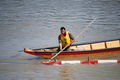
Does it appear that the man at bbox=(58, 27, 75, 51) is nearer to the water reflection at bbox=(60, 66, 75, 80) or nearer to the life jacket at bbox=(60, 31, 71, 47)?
the life jacket at bbox=(60, 31, 71, 47)

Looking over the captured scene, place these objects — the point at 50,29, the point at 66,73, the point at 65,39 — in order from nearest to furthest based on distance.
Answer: the point at 66,73 → the point at 65,39 → the point at 50,29

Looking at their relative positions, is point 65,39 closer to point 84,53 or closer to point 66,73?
point 84,53

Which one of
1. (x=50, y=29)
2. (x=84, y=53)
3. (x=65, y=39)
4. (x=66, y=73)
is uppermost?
(x=50, y=29)

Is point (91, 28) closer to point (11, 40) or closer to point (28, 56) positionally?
point (11, 40)

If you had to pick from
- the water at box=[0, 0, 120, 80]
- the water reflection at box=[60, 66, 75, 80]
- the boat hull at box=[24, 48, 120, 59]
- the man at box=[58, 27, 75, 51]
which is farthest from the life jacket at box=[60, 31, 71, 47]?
the water reflection at box=[60, 66, 75, 80]

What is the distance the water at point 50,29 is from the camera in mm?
14773

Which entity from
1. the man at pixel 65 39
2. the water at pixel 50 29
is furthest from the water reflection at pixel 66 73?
the man at pixel 65 39

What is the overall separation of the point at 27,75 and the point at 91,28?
35.0 feet

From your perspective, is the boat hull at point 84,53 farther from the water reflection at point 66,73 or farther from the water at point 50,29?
A: the water reflection at point 66,73

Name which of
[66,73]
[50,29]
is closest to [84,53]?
[66,73]

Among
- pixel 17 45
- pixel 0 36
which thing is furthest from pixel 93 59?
pixel 0 36

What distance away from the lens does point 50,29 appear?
24469 millimetres

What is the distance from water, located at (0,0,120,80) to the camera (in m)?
14.8

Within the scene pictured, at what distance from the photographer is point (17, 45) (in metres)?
20.3
